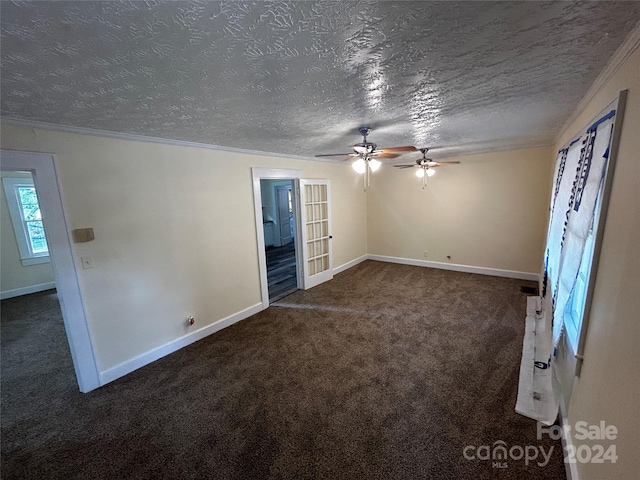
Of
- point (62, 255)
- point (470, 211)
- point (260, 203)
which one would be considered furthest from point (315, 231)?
point (62, 255)

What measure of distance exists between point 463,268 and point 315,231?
3.16 m

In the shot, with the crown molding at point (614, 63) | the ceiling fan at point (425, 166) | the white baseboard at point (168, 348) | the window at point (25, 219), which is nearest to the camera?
the crown molding at point (614, 63)

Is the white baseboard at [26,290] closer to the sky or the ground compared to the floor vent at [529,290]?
closer to the sky

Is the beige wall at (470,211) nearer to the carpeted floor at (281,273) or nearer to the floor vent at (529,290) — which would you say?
the floor vent at (529,290)

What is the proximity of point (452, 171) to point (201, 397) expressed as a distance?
5387mm

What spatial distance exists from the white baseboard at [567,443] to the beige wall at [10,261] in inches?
308

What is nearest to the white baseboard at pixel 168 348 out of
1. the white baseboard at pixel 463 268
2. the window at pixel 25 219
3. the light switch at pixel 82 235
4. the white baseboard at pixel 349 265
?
the light switch at pixel 82 235

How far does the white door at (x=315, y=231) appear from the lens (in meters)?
4.55

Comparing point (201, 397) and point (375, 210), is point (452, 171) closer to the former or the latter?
point (375, 210)

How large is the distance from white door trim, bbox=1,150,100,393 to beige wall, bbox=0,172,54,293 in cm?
418

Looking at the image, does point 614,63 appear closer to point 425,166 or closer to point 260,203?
point 425,166

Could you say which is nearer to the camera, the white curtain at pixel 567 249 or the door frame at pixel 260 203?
the white curtain at pixel 567 249

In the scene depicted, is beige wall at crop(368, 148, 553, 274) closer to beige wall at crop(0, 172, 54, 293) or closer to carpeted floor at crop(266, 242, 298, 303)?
carpeted floor at crop(266, 242, 298, 303)

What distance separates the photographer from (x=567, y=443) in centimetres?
164
